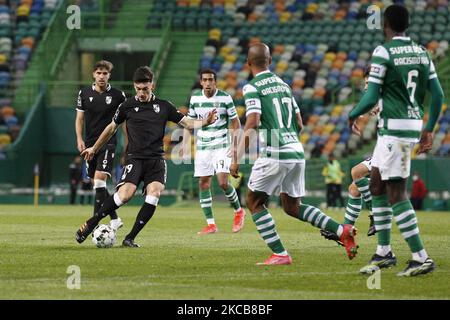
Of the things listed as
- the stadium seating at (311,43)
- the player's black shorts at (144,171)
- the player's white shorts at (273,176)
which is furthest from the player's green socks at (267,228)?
the stadium seating at (311,43)

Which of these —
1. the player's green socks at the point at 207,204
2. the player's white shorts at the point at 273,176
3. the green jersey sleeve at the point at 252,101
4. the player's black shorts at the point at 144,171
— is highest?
the green jersey sleeve at the point at 252,101

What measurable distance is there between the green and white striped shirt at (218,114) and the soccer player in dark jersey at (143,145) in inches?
153

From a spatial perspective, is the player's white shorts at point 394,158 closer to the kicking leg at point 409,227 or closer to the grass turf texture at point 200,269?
the kicking leg at point 409,227

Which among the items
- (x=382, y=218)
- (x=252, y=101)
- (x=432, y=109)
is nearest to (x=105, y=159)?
(x=252, y=101)

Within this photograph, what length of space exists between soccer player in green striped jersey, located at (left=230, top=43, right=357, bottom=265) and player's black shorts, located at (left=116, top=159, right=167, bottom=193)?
272 cm

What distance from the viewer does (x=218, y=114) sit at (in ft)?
60.8

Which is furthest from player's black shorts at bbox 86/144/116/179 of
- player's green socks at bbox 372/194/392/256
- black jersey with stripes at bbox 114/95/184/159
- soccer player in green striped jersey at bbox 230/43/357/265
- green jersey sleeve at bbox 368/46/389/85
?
green jersey sleeve at bbox 368/46/389/85

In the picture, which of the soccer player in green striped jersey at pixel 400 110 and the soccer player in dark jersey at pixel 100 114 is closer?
the soccer player in green striped jersey at pixel 400 110

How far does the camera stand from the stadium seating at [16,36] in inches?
1603

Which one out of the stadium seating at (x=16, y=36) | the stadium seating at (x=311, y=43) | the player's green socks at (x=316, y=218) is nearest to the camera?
the player's green socks at (x=316, y=218)

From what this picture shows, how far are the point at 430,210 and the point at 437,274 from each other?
22.5 metres

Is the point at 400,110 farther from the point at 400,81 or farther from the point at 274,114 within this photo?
the point at 274,114

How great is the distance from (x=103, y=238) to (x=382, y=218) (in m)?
4.28

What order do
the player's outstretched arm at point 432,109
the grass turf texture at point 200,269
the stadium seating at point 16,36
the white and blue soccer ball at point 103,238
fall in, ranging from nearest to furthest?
the grass turf texture at point 200,269
the player's outstretched arm at point 432,109
the white and blue soccer ball at point 103,238
the stadium seating at point 16,36
